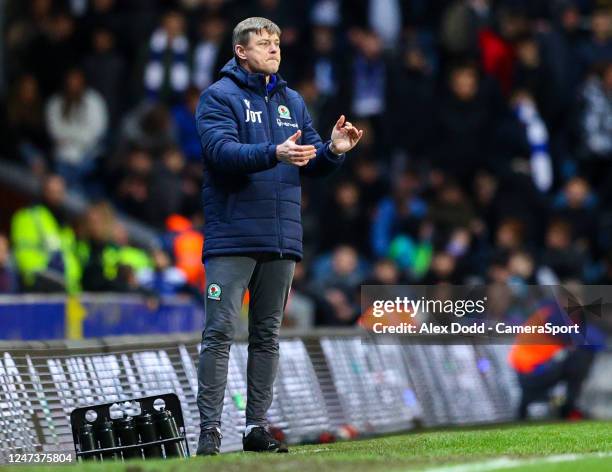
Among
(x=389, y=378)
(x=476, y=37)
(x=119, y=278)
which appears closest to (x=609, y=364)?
(x=389, y=378)

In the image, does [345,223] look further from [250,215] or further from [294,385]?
[250,215]

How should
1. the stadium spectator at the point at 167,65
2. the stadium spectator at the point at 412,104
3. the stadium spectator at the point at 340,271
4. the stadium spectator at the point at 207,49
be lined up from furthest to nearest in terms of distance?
the stadium spectator at the point at 167,65 < the stadium spectator at the point at 207,49 < the stadium spectator at the point at 412,104 < the stadium spectator at the point at 340,271

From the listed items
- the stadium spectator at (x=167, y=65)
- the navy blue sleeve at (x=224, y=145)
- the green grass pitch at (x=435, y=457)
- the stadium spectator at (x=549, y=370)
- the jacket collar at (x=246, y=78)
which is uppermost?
the stadium spectator at (x=167, y=65)

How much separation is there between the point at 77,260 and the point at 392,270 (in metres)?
3.43

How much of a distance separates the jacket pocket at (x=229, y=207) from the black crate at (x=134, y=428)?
4.06ft

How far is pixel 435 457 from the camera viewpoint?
9148 mm

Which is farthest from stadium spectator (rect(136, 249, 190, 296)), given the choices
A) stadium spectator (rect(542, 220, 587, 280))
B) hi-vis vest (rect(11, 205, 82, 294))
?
stadium spectator (rect(542, 220, 587, 280))

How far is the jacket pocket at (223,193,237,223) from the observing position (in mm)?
9773

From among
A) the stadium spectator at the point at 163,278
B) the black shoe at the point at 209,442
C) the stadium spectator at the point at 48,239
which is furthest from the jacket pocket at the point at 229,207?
the stadium spectator at the point at 163,278

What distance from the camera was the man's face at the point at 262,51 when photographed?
32.6 feet

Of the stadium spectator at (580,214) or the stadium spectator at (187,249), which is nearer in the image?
the stadium spectator at (187,249)

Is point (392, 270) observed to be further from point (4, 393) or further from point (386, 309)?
point (4, 393)

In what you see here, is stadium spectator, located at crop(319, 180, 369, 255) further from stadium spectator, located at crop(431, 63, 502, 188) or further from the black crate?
the black crate

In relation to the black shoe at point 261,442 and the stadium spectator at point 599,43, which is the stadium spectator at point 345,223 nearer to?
the stadium spectator at point 599,43
